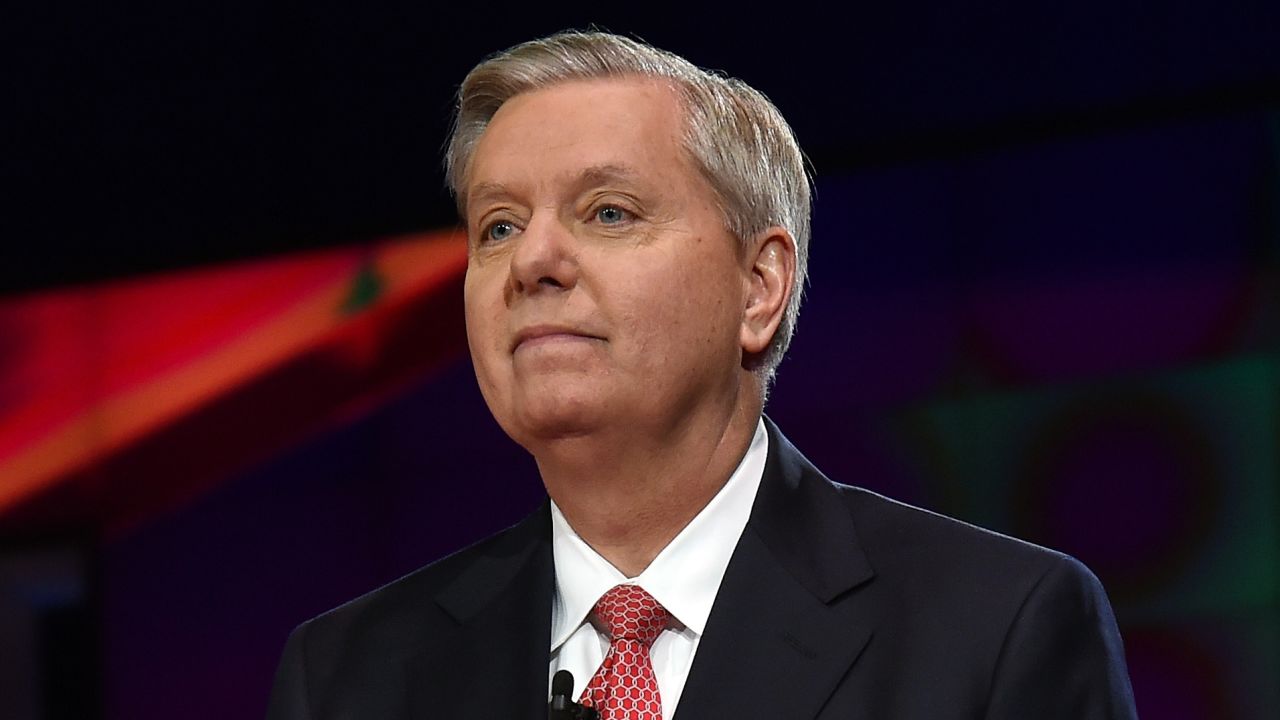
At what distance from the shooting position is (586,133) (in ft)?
5.90

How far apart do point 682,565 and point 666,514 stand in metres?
0.06

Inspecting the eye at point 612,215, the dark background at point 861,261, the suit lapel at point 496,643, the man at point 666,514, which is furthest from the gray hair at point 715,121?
the dark background at point 861,261

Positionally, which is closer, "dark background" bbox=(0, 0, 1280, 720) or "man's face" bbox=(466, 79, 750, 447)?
"man's face" bbox=(466, 79, 750, 447)

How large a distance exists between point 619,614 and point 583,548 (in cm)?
11

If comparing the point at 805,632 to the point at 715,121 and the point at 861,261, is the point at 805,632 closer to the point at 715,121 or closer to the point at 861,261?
the point at 715,121

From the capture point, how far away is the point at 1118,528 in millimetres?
2707

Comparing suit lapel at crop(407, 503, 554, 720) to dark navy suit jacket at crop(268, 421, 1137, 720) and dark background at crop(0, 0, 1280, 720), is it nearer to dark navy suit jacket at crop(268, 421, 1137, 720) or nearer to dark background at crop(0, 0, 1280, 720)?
dark navy suit jacket at crop(268, 421, 1137, 720)

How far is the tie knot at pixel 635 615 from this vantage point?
178 centimetres

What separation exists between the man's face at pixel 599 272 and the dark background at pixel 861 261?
3.54 ft

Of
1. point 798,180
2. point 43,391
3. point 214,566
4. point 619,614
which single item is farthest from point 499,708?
point 43,391

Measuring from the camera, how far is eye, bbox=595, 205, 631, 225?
1.77m

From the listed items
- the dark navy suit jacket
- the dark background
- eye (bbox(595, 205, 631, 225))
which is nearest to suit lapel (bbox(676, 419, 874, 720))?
the dark navy suit jacket

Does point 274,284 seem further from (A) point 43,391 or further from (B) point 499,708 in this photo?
(B) point 499,708

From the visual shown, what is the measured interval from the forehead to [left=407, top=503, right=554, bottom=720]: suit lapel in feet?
1.44
